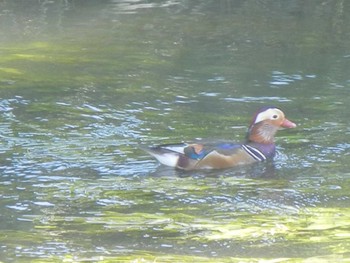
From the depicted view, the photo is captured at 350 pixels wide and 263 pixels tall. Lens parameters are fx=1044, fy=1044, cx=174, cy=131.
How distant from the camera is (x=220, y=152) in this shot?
357 inches

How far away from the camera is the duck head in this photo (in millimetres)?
9531

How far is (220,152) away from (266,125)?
2.33 ft

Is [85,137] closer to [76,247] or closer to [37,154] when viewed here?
[37,154]

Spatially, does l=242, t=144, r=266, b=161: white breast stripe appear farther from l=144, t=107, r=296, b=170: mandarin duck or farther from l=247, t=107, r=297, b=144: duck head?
l=247, t=107, r=297, b=144: duck head

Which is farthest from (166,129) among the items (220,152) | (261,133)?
(220,152)

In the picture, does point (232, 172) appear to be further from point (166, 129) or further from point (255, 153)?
point (166, 129)

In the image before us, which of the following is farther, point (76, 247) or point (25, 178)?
point (25, 178)

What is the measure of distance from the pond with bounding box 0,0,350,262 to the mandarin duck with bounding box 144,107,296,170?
0.33 ft

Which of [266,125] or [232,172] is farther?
[266,125]

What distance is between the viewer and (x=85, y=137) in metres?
9.94

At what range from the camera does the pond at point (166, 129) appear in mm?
6906

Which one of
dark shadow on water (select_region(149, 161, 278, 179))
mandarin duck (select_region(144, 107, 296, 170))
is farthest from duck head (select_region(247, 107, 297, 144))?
dark shadow on water (select_region(149, 161, 278, 179))

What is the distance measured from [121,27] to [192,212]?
Result: 9013 millimetres

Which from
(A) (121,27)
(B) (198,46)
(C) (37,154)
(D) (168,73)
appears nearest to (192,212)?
(C) (37,154)
